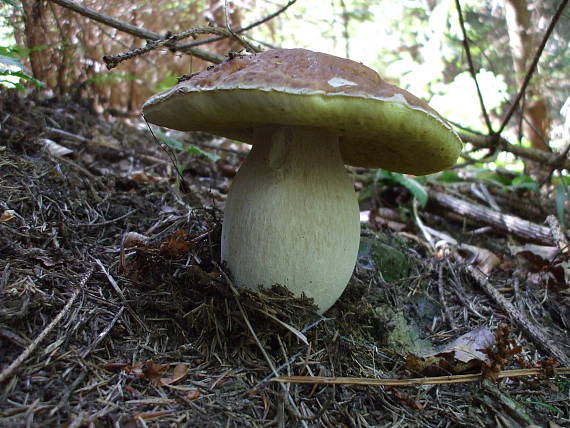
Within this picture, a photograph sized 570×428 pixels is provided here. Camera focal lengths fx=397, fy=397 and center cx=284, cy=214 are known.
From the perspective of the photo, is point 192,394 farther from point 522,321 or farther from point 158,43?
point 522,321

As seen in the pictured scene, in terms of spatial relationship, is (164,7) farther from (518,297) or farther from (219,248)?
(518,297)

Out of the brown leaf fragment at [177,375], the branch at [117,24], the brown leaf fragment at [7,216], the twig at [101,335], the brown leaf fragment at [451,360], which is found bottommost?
the brown leaf fragment at [451,360]

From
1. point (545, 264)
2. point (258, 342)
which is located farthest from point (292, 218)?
point (545, 264)

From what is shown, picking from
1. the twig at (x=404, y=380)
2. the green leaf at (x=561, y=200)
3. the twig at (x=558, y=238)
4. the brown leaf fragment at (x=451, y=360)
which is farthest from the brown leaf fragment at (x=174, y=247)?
the green leaf at (x=561, y=200)

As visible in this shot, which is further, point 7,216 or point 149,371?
point 7,216

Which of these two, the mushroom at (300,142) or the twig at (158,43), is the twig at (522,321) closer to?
the mushroom at (300,142)

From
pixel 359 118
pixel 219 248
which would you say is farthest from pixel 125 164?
pixel 359 118

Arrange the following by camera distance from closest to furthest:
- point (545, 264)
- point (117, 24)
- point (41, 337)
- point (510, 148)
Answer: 1. point (41, 337)
2. point (117, 24)
3. point (545, 264)
4. point (510, 148)
